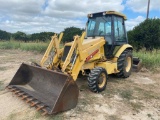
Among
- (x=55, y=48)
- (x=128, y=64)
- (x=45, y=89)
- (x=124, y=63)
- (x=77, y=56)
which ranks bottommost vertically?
(x=45, y=89)

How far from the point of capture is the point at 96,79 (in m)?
5.31

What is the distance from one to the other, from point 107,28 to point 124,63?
4.34 feet

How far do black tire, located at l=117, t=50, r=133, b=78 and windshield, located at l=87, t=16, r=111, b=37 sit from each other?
3.15ft

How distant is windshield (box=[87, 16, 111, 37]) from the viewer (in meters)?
6.69

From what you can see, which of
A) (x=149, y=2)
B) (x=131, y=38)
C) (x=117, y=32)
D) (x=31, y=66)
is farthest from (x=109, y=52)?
(x=149, y=2)

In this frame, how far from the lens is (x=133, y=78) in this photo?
752 centimetres

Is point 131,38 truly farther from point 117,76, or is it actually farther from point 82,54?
point 82,54

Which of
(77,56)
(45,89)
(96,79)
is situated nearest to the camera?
(45,89)

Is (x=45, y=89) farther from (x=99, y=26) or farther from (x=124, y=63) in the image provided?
(x=124, y=63)

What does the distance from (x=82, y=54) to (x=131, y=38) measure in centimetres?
1181

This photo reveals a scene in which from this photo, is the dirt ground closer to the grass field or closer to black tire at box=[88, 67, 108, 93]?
black tire at box=[88, 67, 108, 93]

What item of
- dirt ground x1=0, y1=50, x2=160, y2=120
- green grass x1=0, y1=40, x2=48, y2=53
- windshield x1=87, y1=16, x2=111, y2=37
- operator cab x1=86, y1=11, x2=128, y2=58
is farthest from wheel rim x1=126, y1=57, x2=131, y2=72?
green grass x1=0, y1=40, x2=48, y2=53

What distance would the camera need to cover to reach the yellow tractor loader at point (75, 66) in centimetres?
445

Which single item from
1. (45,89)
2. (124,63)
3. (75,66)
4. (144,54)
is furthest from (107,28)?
(144,54)
